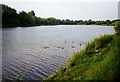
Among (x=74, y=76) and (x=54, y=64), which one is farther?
(x=54, y=64)

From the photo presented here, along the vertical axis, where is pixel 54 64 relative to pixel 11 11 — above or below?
below

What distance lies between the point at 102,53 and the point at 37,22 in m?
163

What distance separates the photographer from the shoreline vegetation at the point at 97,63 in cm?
1055

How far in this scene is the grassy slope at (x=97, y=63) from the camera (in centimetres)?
1056

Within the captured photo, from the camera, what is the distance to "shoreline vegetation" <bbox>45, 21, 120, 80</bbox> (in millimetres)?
10555

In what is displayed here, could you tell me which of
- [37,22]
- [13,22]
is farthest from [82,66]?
[37,22]

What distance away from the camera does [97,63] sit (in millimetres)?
12312

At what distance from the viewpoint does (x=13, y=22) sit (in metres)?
132

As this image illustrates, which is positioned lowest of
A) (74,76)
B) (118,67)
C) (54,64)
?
(54,64)

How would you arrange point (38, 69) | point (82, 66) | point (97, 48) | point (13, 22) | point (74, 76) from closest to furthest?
point (74, 76), point (82, 66), point (97, 48), point (38, 69), point (13, 22)

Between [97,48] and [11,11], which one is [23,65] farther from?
[11,11]

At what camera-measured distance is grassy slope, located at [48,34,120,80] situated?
1056 centimetres

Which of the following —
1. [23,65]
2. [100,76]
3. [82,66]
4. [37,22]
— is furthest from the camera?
[37,22]

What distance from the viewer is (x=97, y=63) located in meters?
12.3
